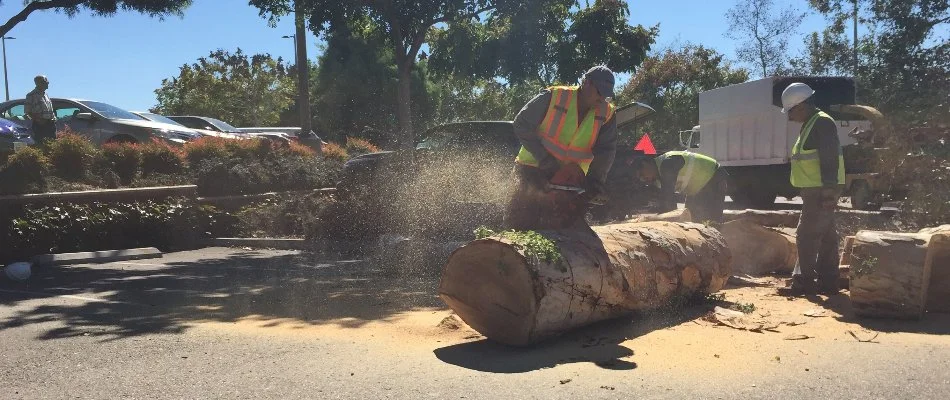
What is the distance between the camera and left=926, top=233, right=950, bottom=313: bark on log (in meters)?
5.69

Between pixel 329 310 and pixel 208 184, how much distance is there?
23.1ft

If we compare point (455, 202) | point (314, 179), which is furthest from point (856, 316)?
point (314, 179)

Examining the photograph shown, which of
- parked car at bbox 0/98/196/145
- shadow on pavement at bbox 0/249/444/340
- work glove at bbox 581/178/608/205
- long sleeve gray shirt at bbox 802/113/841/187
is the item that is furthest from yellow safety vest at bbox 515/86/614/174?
parked car at bbox 0/98/196/145

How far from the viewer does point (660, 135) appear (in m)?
36.2

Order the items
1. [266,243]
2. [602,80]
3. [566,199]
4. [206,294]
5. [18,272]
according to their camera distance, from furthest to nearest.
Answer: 1. [266,243]
2. [18,272]
3. [206,294]
4. [566,199]
5. [602,80]

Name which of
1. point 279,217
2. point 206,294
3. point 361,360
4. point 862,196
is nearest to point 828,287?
point 361,360

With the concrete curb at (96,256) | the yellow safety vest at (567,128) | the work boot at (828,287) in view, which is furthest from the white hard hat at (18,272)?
the work boot at (828,287)

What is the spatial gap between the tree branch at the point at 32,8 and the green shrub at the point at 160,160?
229cm

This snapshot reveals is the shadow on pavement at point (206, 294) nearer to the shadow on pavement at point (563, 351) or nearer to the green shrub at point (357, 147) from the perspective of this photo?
the shadow on pavement at point (563, 351)

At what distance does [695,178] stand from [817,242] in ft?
5.61

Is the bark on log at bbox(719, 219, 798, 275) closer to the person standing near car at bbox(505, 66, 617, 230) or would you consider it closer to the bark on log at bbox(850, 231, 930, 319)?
the bark on log at bbox(850, 231, 930, 319)

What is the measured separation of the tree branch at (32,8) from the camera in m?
11.5

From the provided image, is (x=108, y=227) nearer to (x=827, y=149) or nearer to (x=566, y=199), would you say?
(x=566, y=199)

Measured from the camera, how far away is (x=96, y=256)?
380 inches
